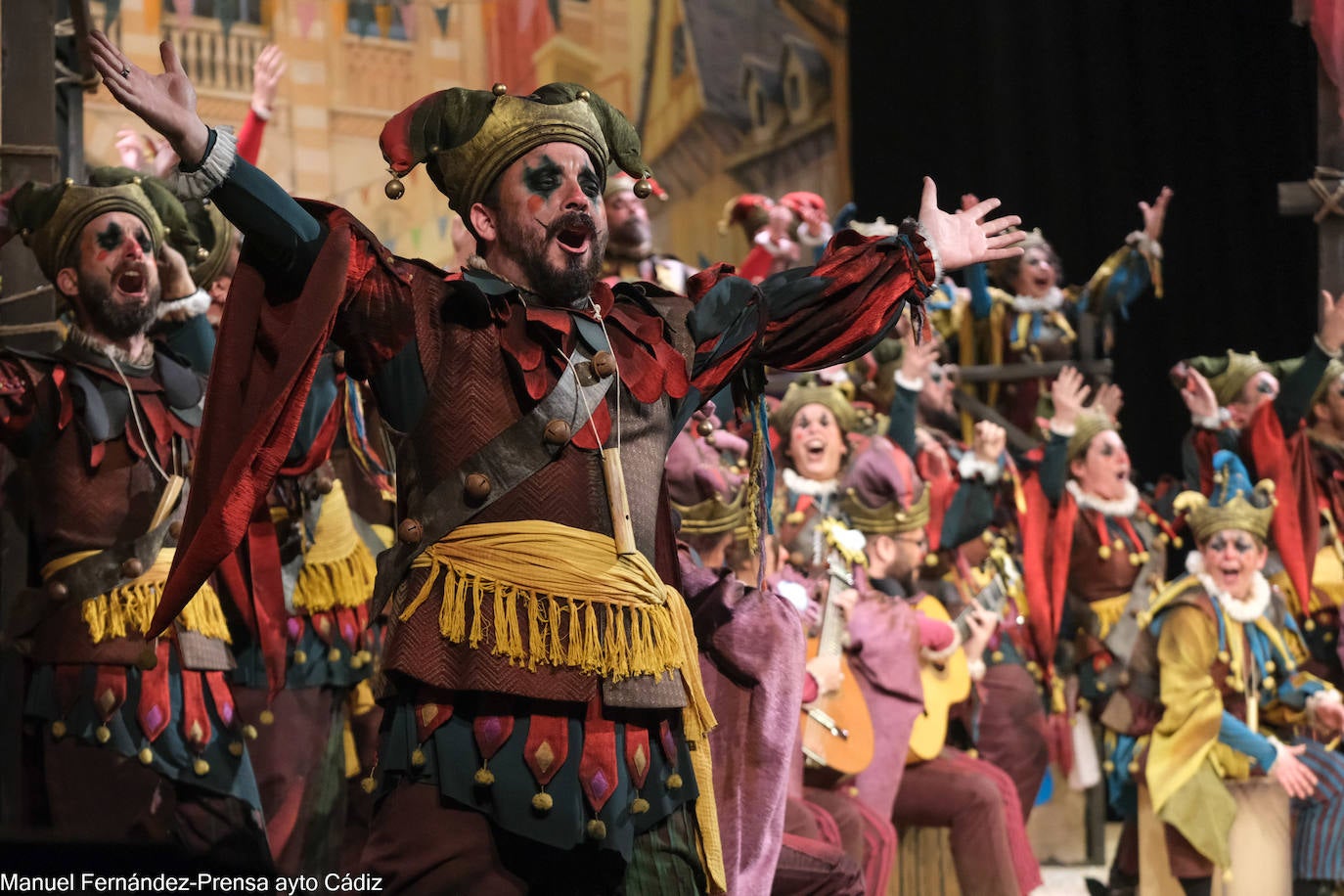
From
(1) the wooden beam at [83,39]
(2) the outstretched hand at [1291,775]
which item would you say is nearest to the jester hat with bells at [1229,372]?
(2) the outstretched hand at [1291,775]

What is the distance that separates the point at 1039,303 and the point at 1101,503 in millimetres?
1973

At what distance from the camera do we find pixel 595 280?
3.41m

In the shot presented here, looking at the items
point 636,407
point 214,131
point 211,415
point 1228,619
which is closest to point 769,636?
point 636,407

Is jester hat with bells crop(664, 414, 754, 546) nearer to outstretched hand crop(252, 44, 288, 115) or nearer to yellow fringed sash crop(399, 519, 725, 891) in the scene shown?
yellow fringed sash crop(399, 519, 725, 891)

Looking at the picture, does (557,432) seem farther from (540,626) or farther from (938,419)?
(938,419)

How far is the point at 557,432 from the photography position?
313 centimetres

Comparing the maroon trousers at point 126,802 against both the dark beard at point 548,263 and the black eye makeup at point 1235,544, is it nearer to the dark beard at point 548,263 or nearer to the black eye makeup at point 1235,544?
the dark beard at point 548,263

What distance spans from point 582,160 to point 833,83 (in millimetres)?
9388

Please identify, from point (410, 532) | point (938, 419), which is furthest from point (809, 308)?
point (938, 419)

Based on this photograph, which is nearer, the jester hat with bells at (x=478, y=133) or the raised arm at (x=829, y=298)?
the jester hat with bells at (x=478, y=133)

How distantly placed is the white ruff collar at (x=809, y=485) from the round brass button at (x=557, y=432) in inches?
133

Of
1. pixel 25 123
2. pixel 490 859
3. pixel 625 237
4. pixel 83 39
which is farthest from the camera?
pixel 625 237

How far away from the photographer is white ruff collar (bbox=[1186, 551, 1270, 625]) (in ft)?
21.8

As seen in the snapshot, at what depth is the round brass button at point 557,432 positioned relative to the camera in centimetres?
313
